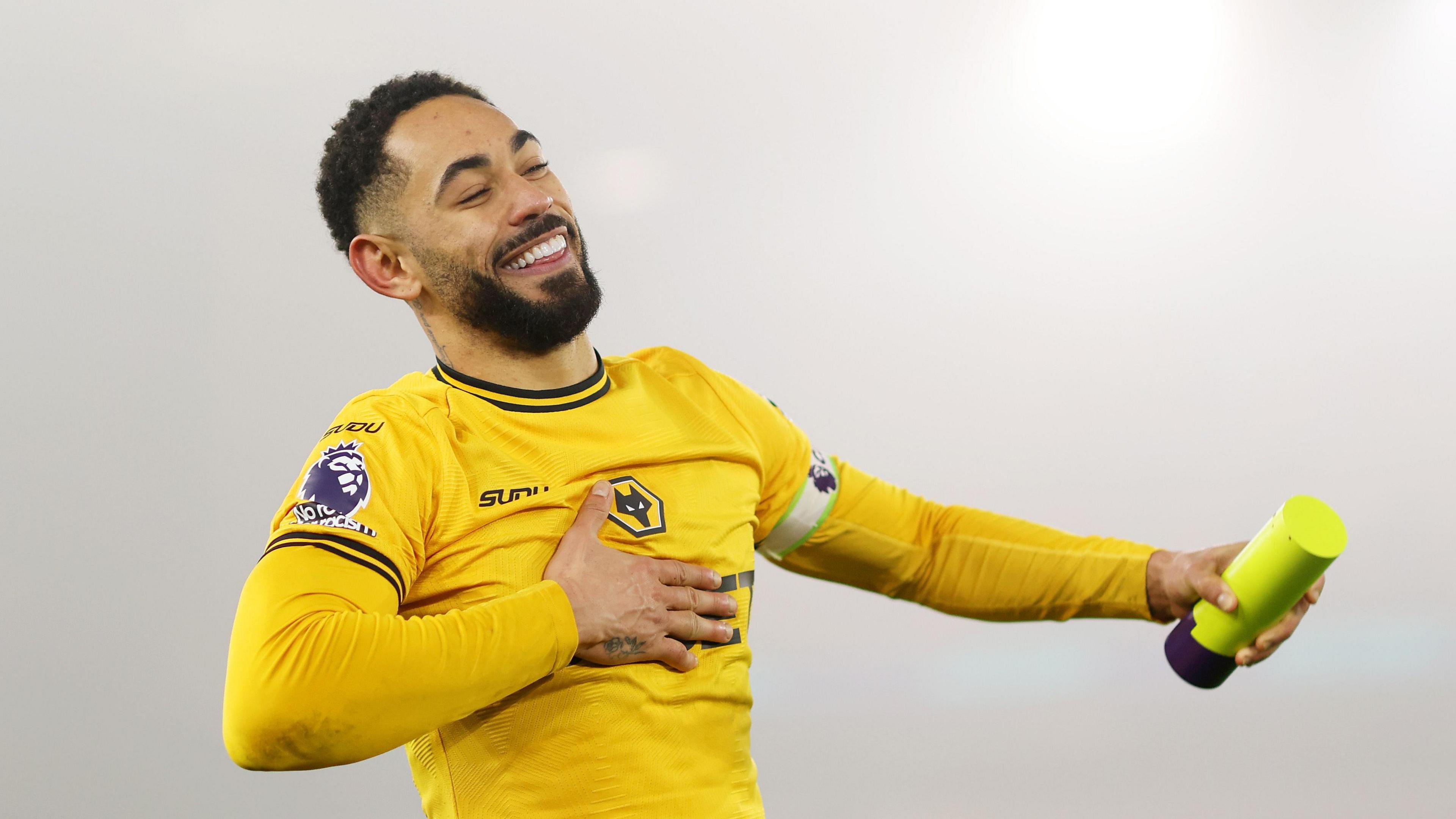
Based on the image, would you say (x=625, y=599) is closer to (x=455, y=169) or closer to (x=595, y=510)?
(x=595, y=510)

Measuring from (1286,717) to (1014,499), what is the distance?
35.1 inches

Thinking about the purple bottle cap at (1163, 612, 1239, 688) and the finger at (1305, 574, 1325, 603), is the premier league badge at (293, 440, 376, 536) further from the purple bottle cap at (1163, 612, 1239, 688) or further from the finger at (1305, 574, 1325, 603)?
the finger at (1305, 574, 1325, 603)

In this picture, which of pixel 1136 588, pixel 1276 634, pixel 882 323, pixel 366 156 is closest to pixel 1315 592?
pixel 1276 634

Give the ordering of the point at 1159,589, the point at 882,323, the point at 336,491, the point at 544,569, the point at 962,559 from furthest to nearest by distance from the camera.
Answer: the point at 882,323 → the point at 962,559 → the point at 1159,589 → the point at 544,569 → the point at 336,491

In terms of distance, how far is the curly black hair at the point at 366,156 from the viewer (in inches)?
54.7

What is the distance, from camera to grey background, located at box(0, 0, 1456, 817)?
8.86 ft

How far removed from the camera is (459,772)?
1.19 m

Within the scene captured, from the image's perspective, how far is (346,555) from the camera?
3.48 feet

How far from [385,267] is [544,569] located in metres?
0.43

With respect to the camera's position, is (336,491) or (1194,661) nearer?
(336,491)

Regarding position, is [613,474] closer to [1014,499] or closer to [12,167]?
[1014,499]

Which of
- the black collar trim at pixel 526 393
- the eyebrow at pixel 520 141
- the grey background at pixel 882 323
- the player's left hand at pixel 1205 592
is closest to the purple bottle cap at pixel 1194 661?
the player's left hand at pixel 1205 592

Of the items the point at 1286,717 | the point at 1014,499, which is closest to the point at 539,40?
the point at 1014,499

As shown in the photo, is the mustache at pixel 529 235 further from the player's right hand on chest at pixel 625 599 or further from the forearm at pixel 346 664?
the forearm at pixel 346 664
